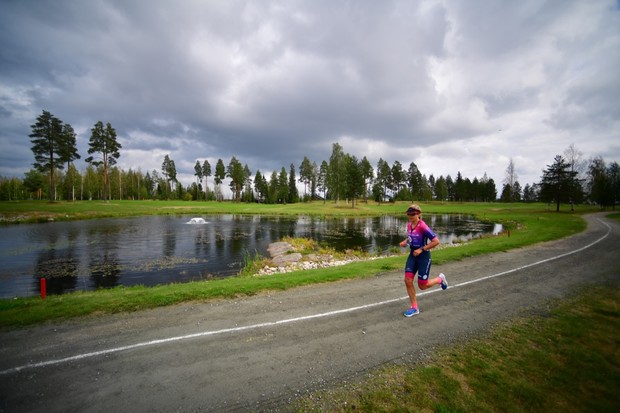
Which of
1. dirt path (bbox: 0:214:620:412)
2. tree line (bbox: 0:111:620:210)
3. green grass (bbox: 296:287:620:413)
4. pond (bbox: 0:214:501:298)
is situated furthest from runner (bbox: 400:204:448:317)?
tree line (bbox: 0:111:620:210)

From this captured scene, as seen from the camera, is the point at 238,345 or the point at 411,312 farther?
the point at 411,312

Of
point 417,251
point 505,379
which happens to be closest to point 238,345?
point 417,251

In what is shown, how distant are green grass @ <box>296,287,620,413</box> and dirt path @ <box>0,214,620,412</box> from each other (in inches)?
17.1

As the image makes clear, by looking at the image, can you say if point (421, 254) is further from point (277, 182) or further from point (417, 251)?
point (277, 182)

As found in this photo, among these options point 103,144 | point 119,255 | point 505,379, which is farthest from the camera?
point 103,144

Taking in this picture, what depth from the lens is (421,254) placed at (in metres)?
7.38

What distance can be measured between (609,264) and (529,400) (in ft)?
49.7

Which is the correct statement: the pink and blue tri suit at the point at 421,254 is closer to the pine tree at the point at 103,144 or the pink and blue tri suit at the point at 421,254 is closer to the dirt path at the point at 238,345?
the dirt path at the point at 238,345

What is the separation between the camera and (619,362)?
5211mm

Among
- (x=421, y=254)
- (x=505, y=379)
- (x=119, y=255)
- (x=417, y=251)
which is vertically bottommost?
(x=119, y=255)

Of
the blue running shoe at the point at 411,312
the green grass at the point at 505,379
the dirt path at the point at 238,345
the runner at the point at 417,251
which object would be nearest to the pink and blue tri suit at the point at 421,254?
the runner at the point at 417,251

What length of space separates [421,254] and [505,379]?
10.7 ft

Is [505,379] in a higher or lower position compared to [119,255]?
higher

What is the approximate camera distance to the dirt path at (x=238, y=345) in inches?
170
